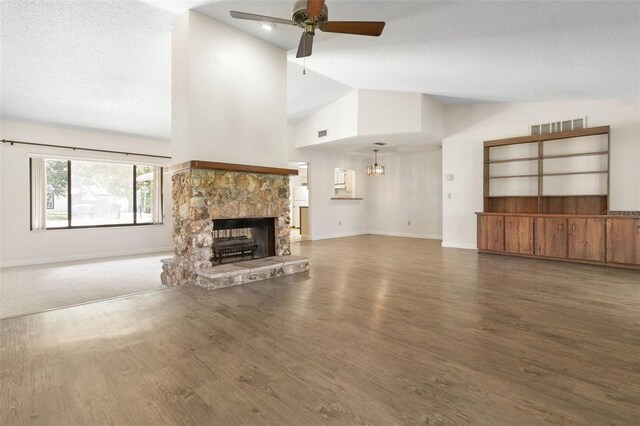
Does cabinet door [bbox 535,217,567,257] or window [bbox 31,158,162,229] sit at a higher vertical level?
window [bbox 31,158,162,229]

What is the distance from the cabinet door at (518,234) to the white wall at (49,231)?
765 centimetres

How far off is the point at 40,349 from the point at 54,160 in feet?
18.6

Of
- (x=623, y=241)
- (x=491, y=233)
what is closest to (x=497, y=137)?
(x=491, y=233)

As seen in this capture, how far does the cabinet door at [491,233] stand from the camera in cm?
598

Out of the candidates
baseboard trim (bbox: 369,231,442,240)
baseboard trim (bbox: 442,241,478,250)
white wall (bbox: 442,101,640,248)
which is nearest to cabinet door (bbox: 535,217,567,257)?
white wall (bbox: 442,101,640,248)

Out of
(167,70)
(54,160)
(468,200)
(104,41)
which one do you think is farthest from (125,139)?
(468,200)

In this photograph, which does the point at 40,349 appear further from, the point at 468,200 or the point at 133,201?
the point at 468,200

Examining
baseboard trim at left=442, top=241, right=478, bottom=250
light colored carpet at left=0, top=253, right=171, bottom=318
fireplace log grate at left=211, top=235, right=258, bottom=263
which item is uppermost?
fireplace log grate at left=211, top=235, right=258, bottom=263

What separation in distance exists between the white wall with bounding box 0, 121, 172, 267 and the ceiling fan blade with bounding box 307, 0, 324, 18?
606 cm

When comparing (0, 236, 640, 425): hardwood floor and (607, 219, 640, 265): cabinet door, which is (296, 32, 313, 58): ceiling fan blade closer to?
(0, 236, 640, 425): hardwood floor

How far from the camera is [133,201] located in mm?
7191

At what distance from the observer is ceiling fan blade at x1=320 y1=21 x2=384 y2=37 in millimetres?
2753

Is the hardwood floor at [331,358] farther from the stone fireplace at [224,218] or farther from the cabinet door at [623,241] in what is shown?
the cabinet door at [623,241]

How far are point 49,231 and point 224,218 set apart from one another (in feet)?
14.6
